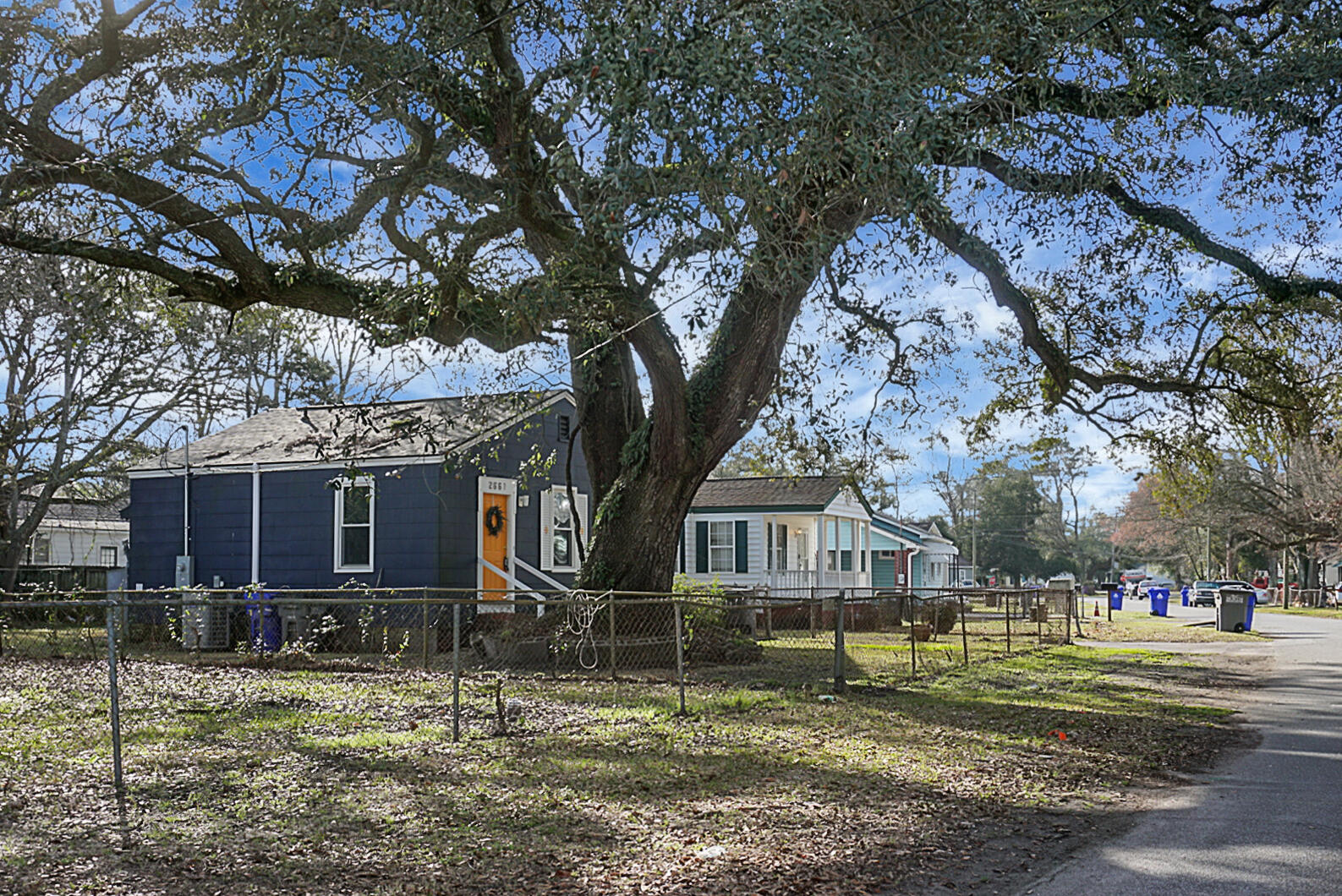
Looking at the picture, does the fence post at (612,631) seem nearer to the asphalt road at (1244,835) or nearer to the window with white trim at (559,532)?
the asphalt road at (1244,835)

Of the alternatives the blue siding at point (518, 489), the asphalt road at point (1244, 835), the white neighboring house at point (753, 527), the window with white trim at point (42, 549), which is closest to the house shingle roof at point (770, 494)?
the white neighboring house at point (753, 527)

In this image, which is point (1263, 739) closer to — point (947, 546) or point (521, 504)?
point (521, 504)

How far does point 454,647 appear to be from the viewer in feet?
29.7

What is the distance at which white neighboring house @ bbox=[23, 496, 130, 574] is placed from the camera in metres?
40.3

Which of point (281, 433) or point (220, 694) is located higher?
point (281, 433)

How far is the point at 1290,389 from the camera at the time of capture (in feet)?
55.9

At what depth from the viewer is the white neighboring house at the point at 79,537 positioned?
40278mm

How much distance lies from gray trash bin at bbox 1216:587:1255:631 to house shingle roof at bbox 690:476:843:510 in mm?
10203

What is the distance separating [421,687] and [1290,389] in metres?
13.7

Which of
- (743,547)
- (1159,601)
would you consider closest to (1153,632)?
(743,547)

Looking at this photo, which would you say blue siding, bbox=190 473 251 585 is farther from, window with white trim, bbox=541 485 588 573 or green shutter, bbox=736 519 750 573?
green shutter, bbox=736 519 750 573

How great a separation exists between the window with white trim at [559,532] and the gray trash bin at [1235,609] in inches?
661

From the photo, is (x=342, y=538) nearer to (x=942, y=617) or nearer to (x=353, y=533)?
(x=353, y=533)

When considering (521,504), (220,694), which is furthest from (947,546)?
(220,694)
